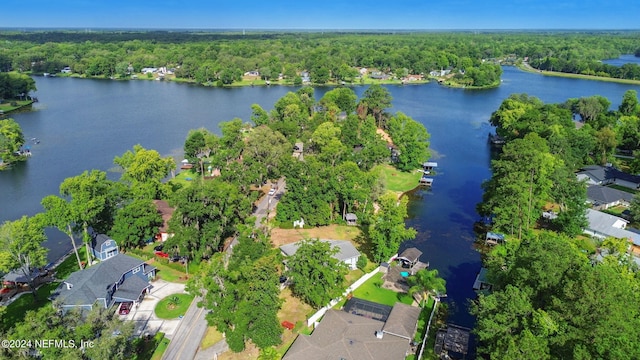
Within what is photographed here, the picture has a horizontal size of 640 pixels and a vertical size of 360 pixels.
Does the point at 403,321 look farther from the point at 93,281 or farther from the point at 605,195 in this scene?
the point at 605,195

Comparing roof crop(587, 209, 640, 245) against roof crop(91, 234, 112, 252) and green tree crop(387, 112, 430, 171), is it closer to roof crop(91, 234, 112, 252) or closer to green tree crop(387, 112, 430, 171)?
green tree crop(387, 112, 430, 171)

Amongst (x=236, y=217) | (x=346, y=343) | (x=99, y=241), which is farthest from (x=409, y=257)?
(x=99, y=241)

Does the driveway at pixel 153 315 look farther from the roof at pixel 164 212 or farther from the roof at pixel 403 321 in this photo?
the roof at pixel 403 321

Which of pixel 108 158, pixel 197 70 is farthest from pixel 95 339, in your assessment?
pixel 197 70

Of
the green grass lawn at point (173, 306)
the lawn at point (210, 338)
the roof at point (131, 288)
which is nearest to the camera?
the lawn at point (210, 338)

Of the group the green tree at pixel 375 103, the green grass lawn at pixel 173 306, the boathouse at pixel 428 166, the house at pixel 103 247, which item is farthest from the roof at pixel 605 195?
the house at pixel 103 247

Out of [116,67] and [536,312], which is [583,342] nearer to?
[536,312]

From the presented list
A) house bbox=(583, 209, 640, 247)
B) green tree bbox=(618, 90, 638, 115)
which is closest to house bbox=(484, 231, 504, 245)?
house bbox=(583, 209, 640, 247)
